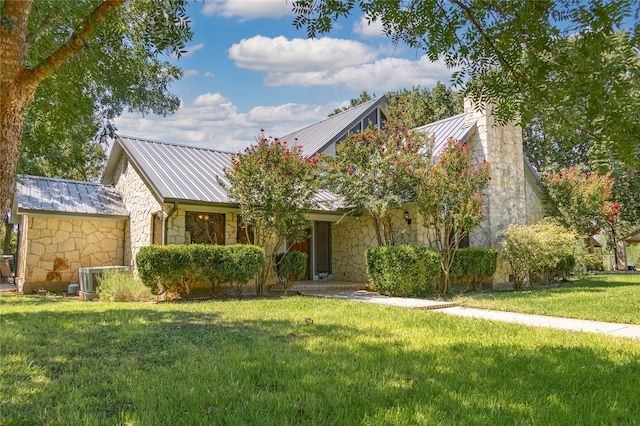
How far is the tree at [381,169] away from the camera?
11.9 metres

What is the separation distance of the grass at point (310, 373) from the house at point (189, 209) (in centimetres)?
563

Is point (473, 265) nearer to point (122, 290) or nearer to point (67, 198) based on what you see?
point (122, 290)

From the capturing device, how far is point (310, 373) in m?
3.99

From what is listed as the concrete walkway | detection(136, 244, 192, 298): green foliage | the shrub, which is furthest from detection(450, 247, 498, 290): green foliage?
detection(136, 244, 192, 298): green foliage

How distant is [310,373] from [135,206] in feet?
38.1

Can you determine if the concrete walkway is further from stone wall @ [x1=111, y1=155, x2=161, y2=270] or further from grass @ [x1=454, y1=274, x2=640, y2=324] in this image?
stone wall @ [x1=111, y1=155, x2=161, y2=270]

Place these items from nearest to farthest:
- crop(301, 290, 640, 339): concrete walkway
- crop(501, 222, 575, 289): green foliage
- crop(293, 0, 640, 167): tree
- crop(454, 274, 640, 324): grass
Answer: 1. crop(293, 0, 640, 167): tree
2. crop(301, 290, 640, 339): concrete walkway
3. crop(454, 274, 640, 324): grass
4. crop(501, 222, 575, 289): green foliage

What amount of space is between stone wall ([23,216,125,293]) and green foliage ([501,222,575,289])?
41.3 feet

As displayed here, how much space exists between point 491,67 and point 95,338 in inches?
217

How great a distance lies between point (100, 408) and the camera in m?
3.21

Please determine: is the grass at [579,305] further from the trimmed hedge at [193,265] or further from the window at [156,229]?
the window at [156,229]

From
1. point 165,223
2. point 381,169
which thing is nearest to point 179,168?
point 165,223

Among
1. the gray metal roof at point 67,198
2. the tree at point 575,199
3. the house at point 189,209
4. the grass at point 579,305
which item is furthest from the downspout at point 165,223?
the tree at point 575,199

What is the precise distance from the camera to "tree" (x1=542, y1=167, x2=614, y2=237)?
17406mm
